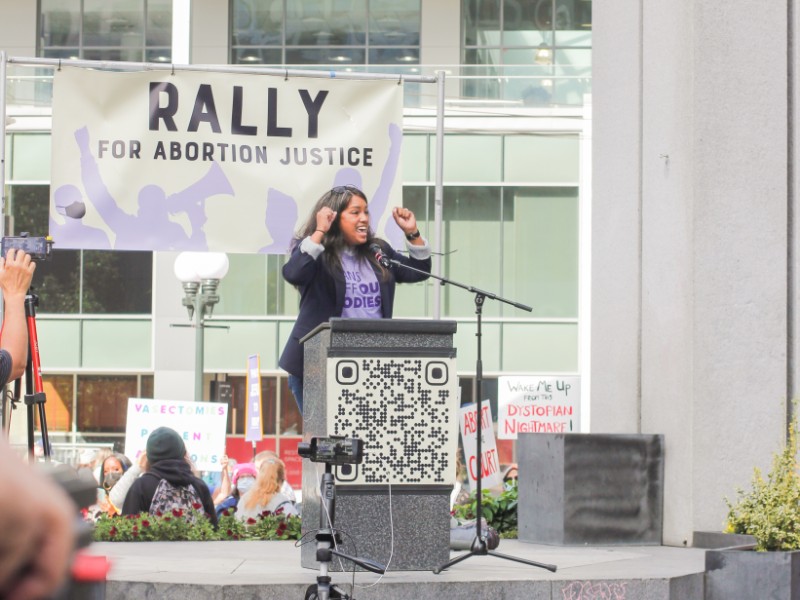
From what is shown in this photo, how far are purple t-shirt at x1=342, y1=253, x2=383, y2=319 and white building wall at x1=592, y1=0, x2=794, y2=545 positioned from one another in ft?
7.98

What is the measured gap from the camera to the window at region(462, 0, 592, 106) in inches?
1241

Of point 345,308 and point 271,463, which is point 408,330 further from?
point 271,463

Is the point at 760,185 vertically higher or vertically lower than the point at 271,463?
higher

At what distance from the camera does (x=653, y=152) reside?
9227 millimetres

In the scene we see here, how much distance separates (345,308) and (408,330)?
71 centimetres

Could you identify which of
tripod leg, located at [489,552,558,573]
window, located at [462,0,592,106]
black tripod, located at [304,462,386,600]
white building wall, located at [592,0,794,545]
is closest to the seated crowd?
tripod leg, located at [489,552,558,573]

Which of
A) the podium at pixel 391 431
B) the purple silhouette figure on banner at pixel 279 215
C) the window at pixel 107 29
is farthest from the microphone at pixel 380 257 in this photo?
the window at pixel 107 29

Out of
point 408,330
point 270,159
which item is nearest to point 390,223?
point 270,159

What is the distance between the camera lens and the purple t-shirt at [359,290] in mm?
7223

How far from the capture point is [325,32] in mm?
34281

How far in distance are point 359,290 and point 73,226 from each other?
122 inches

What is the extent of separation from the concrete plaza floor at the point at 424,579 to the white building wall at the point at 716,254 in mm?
1105

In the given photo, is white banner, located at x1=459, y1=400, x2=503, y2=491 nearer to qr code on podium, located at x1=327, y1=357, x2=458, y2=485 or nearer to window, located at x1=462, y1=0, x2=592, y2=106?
qr code on podium, located at x1=327, y1=357, x2=458, y2=485

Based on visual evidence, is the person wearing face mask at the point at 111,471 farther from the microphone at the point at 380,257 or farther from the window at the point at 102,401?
the window at the point at 102,401
